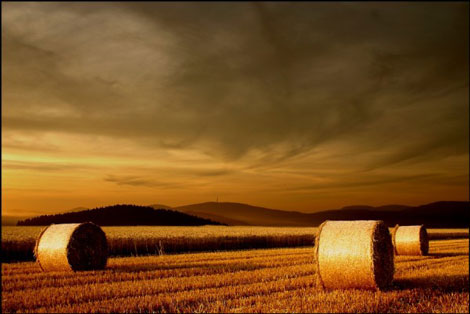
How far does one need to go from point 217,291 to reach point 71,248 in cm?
663

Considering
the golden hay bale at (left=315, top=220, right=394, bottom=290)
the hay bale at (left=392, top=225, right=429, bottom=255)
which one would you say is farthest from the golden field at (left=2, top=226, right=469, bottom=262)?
the golden hay bale at (left=315, top=220, right=394, bottom=290)

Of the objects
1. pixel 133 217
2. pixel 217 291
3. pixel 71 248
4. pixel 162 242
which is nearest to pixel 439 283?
pixel 217 291

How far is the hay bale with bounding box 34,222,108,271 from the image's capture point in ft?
51.6

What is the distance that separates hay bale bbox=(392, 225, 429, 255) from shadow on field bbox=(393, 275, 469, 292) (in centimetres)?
873

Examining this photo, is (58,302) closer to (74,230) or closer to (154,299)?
(154,299)

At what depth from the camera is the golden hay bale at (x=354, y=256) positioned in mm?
12383

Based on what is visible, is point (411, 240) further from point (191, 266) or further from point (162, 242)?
point (191, 266)

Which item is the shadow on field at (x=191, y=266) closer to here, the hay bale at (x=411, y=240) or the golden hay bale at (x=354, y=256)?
the golden hay bale at (x=354, y=256)

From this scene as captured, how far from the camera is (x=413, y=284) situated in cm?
1291

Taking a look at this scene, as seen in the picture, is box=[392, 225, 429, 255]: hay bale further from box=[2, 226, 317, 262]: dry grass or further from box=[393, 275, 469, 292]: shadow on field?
box=[393, 275, 469, 292]: shadow on field

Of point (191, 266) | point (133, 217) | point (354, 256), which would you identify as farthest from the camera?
point (133, 217)

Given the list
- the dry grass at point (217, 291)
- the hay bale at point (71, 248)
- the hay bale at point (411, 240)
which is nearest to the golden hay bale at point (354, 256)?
the dry grass at point (217, 291)

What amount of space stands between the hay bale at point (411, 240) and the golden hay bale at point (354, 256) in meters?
10.5

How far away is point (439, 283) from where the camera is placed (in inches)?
506
